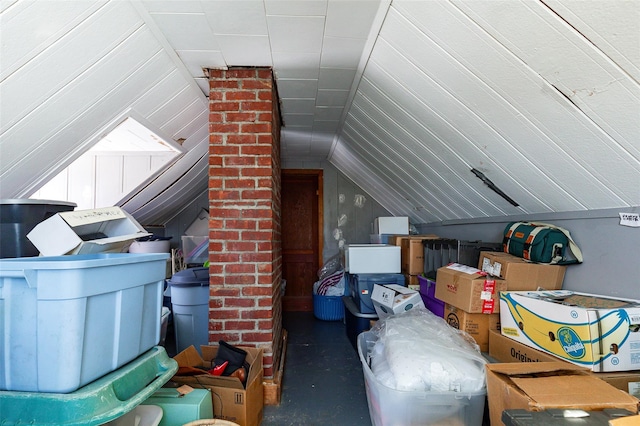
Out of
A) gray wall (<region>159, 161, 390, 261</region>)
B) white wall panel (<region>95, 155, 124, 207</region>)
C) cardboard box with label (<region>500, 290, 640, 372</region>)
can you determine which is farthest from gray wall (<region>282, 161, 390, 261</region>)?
cardboard box with label (<region>500, 290, 640, 372</region>)

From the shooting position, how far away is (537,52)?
4.13 ft

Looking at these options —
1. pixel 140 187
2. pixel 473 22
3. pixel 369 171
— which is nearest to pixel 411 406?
pixel 473 22

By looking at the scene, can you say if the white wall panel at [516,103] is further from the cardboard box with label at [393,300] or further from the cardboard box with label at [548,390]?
the cardboard box with label at [393,300]

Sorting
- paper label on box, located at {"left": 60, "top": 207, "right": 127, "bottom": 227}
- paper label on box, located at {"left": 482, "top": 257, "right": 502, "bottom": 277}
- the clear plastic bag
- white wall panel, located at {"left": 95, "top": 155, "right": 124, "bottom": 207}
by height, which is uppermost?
white wall panel, located at {"left": 95, "top": 155, "right": 124, "bottom": 207}

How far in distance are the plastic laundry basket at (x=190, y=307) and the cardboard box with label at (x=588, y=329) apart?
237cm

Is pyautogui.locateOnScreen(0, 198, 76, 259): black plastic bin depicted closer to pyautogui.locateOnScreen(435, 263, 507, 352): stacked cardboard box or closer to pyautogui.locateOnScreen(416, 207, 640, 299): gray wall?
pyautogui.locateOnScreen(435, 263, 507, 352): stacked cardboard box

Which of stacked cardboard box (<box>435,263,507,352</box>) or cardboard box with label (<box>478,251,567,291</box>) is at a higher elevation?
cardboard box with label (<box>478,251,567,291</box>)

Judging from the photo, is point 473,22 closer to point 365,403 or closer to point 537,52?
point 537,52

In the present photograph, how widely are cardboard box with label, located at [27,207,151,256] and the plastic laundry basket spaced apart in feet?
3.23

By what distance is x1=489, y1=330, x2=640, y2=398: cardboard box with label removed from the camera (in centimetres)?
137

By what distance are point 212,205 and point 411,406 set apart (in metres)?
1.69

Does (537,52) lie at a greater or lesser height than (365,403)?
greater

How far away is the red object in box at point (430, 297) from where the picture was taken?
8.16ft

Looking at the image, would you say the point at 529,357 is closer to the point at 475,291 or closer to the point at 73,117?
the point at 475,291
